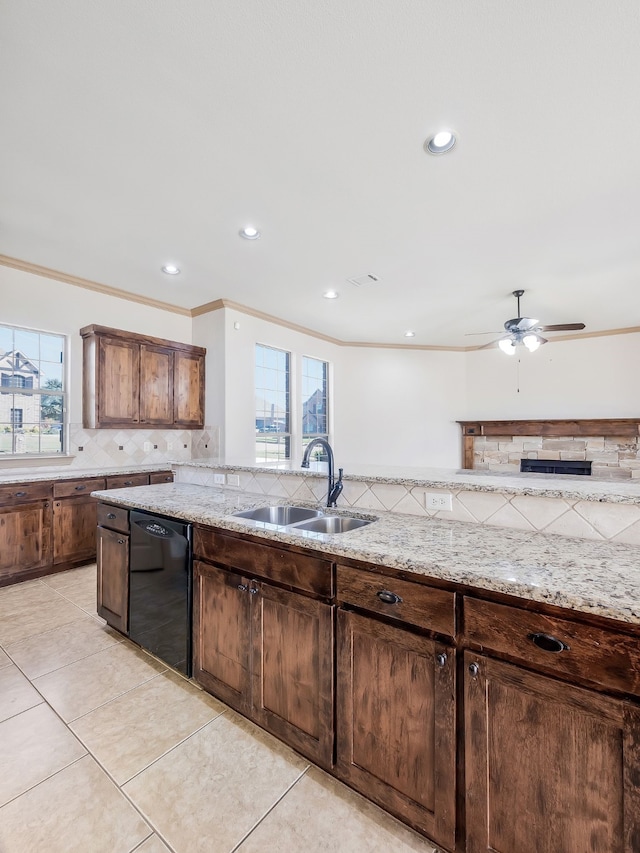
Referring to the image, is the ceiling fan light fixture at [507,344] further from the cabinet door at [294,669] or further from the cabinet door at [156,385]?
the cabinet door at [294,669]

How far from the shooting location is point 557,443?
251 inches

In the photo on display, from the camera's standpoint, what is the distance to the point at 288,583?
1619mm

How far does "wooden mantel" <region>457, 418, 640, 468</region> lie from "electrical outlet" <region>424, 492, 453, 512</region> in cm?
545

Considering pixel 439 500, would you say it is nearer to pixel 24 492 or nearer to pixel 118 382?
pixel 24 492

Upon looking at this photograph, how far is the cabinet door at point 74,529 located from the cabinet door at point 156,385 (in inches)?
42.4

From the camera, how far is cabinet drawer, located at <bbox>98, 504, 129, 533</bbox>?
2.38 metres

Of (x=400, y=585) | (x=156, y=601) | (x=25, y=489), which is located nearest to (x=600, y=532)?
(x=400, y=585)

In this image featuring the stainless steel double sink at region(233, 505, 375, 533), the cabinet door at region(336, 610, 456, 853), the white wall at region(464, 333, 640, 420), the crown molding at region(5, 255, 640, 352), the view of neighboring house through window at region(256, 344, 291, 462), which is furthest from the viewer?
the white wall at region(464, 333, 640, 420)

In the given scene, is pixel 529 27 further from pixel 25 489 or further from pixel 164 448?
pixel 164 448

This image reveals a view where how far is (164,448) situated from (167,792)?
3954 millimetres

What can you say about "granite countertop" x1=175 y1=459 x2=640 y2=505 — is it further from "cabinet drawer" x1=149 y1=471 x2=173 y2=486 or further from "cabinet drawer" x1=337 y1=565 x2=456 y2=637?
"cabinet drawer" x1=149 y1=471 x2=173 y2=486

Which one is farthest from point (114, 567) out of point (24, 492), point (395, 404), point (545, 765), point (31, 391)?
point (395, 404)

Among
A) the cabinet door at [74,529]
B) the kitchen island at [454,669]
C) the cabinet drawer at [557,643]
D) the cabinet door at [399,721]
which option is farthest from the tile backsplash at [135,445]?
the cabinet drawer at [557,643]

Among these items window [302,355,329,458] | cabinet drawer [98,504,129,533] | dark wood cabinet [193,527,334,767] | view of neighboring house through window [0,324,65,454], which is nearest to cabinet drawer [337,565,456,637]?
dark wood cabinet [193,527,334,767]
